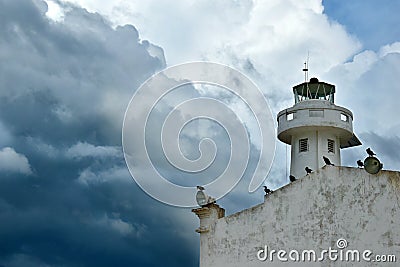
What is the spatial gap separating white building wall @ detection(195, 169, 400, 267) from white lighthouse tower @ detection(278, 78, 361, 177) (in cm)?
665

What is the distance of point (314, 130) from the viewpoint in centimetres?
2769

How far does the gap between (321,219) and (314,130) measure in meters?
8.09

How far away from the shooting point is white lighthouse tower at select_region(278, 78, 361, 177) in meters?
27.4

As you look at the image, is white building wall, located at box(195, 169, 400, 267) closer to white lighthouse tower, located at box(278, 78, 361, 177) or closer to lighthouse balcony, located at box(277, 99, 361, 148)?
white lighthouse tower, located at box(278, 78, 361, 177)

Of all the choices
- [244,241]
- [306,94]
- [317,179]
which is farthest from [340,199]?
[306,94]

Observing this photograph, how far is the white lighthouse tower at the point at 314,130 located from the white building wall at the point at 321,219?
665 cm

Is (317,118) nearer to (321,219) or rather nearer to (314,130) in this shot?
(314,130)

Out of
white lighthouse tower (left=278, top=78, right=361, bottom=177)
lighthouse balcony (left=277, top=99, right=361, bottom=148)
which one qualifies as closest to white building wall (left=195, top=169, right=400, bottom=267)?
white lighthouse tower (left=278, top=78, right=361, bottom=177)

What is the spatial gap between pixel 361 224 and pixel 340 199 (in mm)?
986

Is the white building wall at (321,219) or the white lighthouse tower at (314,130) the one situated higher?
the white lighthouse tower at (314,130)

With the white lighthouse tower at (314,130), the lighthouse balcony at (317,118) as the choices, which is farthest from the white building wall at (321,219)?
the lighthouse balcony at (317,118)

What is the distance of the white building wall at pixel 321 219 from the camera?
1956 centimetres

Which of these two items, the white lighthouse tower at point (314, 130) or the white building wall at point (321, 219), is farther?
the white lighthouse tower at point (314, 130)

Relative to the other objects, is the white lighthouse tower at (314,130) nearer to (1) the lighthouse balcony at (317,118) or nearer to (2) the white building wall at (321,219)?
(1) the lighthouse balcony at (317,118)
